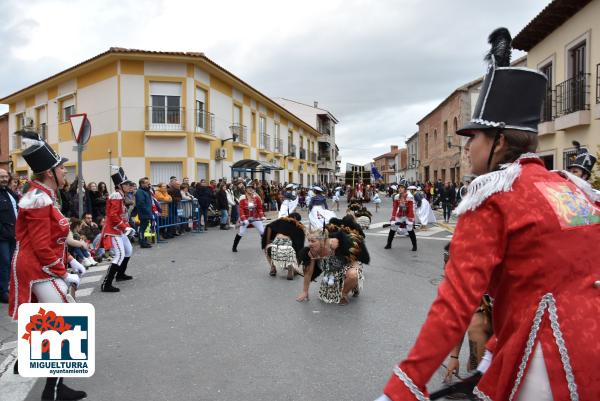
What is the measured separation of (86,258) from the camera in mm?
9508

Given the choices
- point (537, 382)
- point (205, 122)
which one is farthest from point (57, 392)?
point (205, 122)

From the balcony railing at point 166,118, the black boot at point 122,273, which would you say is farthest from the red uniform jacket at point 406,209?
the balcony railing at point 166,118

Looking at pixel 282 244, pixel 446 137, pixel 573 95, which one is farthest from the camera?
pixel 446 137

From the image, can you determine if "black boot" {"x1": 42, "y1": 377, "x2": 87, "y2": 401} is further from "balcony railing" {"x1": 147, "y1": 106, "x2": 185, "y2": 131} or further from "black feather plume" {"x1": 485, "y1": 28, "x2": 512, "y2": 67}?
"balcony railing" {"x1": 147, "y1": 106, "x2": 185, "y2": 131}

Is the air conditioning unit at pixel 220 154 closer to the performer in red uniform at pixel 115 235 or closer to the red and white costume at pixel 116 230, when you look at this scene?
the performer in red uniform at pixel 115 235

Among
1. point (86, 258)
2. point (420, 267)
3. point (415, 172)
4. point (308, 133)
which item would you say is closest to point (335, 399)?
point (420, 267)

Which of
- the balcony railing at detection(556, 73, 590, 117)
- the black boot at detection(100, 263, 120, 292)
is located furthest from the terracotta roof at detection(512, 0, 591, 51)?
the black boot at detection(100, 263, 120, 292)

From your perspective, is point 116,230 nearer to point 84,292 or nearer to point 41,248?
point 84,292

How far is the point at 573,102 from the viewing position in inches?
570

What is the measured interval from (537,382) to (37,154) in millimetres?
3932

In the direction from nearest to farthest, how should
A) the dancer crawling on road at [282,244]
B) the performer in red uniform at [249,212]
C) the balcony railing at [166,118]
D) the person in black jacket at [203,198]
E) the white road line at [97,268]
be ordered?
the dancer crawling on road at [282,244]
the white road line at [97,268]
the performer in red uniform at [249,212]
the person in black jacket at [203,198]
the balcony railing at [166,118]

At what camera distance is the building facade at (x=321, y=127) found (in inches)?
2197

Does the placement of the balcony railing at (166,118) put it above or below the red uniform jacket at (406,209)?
above

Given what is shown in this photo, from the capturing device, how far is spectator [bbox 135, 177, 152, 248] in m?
12.2
